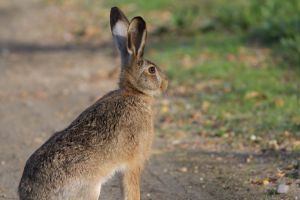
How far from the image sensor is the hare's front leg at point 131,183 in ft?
19.8

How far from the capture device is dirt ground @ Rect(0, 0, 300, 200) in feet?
22.8

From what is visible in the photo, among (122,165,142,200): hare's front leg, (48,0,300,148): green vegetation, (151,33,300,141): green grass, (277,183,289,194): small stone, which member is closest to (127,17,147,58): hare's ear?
(122,165,142,200): hare's front leg

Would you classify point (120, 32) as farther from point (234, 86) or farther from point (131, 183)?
point (234, 86)

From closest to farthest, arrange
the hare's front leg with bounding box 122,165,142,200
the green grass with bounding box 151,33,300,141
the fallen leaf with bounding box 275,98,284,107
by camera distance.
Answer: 1. the hare's front leg with bounding box 122,165,142,200
2. the green grass with bounding box 151,33,300,141
3. the fallen leaf with bounding box 275,98,284,107

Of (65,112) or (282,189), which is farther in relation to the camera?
(65,112)

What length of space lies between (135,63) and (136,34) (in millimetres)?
227

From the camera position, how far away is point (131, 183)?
6.05 meters

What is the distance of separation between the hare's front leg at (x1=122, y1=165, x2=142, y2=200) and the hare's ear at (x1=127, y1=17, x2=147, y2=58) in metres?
1.01

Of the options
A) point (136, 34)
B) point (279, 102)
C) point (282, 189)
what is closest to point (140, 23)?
point (136, 34)

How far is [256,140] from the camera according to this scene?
8164 mm

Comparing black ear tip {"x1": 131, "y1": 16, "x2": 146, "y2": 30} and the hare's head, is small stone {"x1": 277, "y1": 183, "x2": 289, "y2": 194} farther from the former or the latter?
black ear tip {"x1": 131, "y1": 16, "x2": 146, "y2": 30}

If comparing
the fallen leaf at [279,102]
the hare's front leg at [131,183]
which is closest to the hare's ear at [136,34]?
the hare's front leg at [131,183]

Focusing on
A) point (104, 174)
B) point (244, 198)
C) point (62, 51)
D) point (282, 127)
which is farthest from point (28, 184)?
point (62, 51)

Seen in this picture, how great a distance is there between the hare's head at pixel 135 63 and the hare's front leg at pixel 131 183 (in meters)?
0.76
